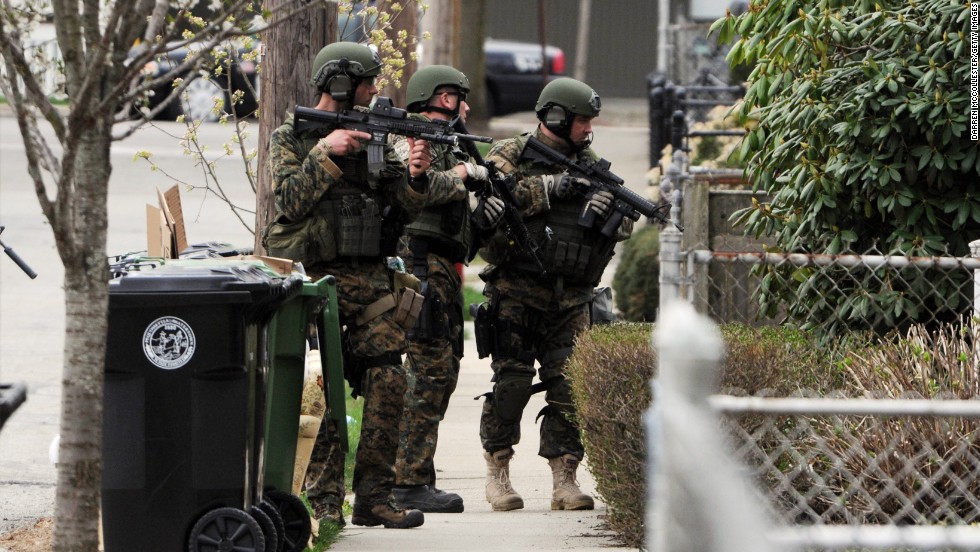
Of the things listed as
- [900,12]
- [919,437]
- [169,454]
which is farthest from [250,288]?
[900,12]

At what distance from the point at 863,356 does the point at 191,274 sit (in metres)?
2.28

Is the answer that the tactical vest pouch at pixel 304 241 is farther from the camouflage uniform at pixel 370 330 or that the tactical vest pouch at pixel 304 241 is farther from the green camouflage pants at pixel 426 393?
the green camouflage pants at pixel 426 393

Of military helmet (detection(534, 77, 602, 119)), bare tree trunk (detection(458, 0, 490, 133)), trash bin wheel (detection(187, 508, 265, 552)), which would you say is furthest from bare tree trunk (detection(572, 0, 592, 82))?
trash bin wheel (detection(187, 508, 265, 552))

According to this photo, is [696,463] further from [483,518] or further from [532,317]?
[532,317]

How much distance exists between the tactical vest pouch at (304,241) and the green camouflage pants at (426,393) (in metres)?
0.77

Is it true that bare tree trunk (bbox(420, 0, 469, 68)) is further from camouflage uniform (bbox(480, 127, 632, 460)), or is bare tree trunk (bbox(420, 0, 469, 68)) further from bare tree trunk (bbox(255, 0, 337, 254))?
camouflage uniform (bbox(480, 127, 632, 460))

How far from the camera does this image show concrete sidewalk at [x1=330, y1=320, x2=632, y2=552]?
528 cm

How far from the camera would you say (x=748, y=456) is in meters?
4.46

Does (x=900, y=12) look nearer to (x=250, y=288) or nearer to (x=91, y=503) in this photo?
(x=250, y=288)

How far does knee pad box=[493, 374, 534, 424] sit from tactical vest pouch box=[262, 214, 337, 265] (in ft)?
4.12

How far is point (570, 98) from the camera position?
21.4ft

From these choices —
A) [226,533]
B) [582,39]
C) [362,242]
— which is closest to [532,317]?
[362,242]

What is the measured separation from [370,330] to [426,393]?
2.53 feet

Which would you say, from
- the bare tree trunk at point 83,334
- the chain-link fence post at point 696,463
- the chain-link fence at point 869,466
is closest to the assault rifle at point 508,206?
the chain-link fence at point 869,466
